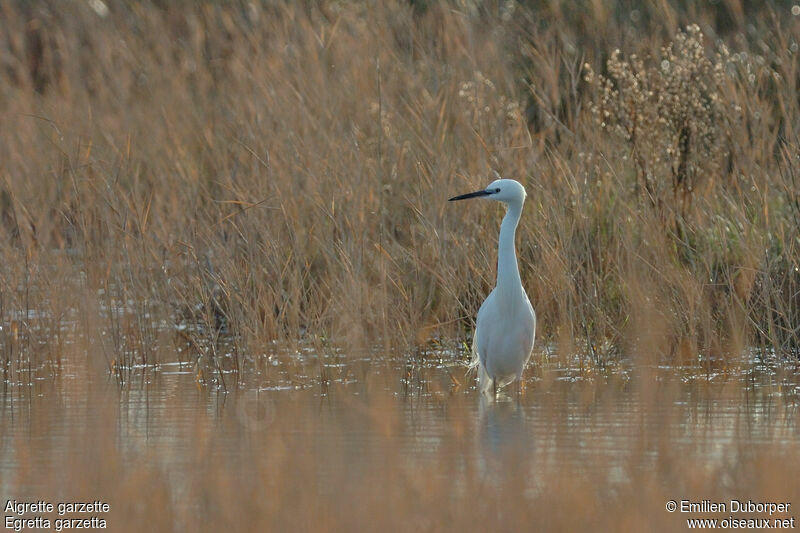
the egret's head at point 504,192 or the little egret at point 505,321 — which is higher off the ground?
the egret's head at point 504,192

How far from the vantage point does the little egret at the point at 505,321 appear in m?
5.47

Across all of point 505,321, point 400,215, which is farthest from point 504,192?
point 400,215

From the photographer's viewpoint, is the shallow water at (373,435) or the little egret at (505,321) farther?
the little egret at (505,321)

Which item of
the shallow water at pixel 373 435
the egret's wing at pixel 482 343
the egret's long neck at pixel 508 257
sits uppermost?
the egret's long neck at pixel 508 257

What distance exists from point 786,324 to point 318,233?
2.31 meters

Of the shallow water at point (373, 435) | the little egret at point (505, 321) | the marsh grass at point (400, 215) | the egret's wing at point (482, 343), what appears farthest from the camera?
the marsh grass at point (400, 215)

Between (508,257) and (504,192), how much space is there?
11.6 inches

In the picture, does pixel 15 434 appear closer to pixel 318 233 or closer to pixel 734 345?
pixel 318 233

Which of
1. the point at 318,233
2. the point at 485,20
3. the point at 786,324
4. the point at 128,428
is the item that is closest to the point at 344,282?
the point at 318,233

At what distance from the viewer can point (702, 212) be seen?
6.43 m

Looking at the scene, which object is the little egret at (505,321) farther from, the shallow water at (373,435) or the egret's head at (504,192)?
the shallow water at (373,435)

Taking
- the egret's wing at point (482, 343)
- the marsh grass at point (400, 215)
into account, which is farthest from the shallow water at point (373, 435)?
the marsh grass at point (400, 215)

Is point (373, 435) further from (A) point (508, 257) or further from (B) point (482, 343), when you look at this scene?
(A) point (508, 257)

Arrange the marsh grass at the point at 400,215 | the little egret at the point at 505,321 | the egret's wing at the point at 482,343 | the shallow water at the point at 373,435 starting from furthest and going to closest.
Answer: the marsh grass at the point at 400,215
the egret's wing at the point at 482,343
the little egret at the point at 505,321
the shallow water at the point at 373,435
